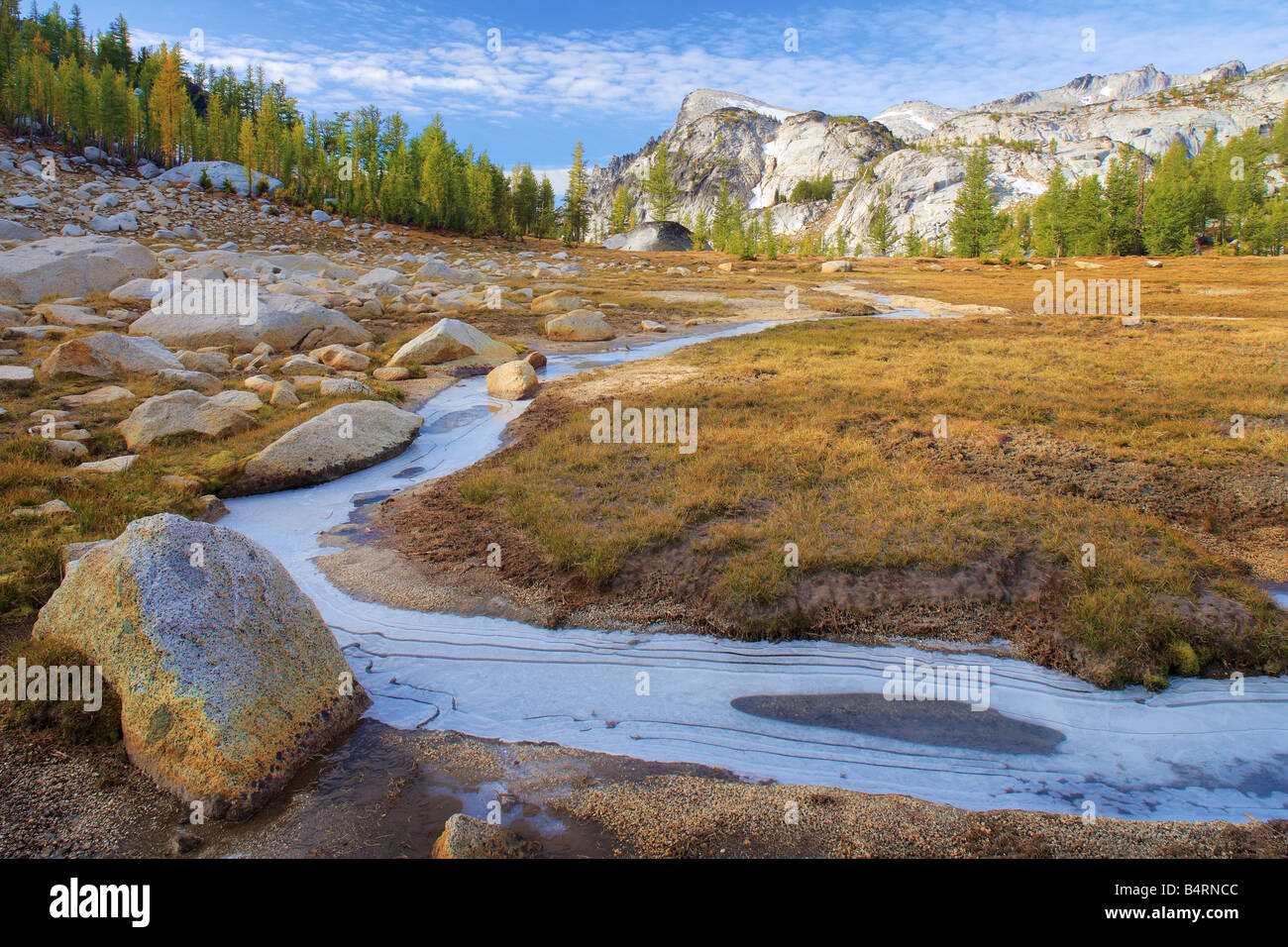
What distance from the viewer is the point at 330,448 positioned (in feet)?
43.9

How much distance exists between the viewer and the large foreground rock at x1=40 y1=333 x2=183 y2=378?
682 inches

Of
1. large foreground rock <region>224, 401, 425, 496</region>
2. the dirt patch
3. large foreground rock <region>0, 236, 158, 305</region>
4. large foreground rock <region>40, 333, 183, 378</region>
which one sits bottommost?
the dirt patch

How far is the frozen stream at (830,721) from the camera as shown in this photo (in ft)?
18.8

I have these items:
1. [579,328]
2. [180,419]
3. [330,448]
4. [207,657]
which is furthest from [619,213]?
[207,657]

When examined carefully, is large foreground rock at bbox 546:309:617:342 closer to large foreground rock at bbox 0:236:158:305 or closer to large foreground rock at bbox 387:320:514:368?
large foreground rock at bbox 387:320:514:368

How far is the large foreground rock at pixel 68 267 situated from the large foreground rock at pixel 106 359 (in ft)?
39.0

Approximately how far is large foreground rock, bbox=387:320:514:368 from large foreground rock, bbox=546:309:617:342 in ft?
17.0

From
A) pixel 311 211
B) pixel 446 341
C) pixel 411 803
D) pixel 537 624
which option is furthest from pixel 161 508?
pixel 311 211

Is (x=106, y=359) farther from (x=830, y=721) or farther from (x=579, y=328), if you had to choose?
(x=830, y=721)

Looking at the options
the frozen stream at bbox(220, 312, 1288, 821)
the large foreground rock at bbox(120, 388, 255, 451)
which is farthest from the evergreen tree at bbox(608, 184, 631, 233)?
the frozen stream at bbox(220, 312, 1288, 821)

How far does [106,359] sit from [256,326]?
547cm

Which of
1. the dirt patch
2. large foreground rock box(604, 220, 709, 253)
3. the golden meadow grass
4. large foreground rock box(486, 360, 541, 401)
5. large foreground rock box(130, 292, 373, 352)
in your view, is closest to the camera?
the dirt patch
